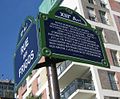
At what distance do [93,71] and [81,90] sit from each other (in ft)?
7.14

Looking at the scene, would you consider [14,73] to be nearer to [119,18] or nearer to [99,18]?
[99,18]

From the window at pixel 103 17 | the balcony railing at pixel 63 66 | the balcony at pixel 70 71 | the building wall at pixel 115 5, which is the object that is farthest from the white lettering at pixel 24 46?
the building wall at pixel 115 5

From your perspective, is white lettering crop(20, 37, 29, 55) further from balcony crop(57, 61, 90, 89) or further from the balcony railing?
the balcony railing

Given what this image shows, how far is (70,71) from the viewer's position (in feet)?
95.7

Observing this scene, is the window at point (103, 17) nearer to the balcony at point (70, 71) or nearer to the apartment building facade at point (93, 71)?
the apartment building facade at point (93, 71)

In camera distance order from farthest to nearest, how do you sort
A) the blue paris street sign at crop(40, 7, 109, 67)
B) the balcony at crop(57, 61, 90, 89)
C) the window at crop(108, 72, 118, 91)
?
the window at crop(108, 72, 118, 91)
the balcony at crop(57, 61, 90, 89)
the blue paris street sign at crop(40, 7, 109, 67)

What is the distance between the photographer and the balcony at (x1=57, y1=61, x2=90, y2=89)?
2858cm

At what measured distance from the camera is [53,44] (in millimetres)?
6469

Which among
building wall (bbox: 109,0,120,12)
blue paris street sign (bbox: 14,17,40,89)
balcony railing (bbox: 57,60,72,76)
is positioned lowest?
blue paris street sign (bbox: 14,17,40,89)

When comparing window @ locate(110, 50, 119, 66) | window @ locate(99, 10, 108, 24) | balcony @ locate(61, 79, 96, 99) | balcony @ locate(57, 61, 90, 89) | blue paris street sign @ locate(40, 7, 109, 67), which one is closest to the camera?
blue paris street sign @ locate(40, 7, 109, 67)

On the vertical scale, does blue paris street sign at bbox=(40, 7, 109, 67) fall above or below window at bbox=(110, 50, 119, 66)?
below

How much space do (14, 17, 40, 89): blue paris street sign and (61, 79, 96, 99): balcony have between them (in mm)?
19798

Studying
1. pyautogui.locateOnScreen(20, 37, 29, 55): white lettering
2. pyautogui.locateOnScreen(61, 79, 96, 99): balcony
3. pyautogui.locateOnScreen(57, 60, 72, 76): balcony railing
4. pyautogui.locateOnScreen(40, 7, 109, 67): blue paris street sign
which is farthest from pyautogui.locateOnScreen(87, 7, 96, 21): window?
pyautogui.locateOnScreen(20, 37, 29, 55): white lettering

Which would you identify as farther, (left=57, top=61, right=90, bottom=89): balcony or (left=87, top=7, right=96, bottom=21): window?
(left=87, top=7, right=96, bottom=21): window
